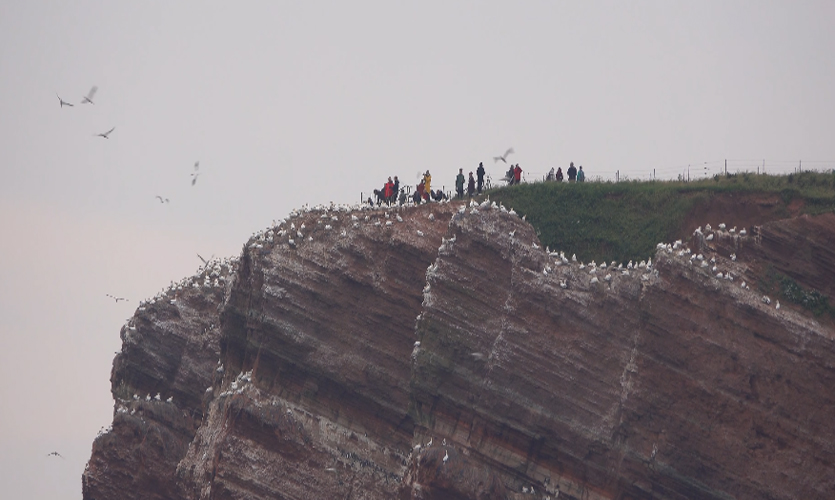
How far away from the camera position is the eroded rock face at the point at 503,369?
6197cm

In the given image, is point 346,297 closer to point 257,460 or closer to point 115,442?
point 257,460

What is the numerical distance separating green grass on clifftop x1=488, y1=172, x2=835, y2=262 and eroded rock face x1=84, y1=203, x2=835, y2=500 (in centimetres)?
688

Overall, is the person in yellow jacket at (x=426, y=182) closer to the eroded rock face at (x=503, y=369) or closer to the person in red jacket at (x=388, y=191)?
the person in red jacket at (x=388, y=191)

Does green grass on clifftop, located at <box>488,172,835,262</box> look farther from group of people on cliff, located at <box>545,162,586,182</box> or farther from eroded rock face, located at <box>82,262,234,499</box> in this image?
eroded rock face, located at <box>82,262,234,499</box>

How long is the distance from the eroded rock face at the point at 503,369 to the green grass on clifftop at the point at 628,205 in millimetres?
6884

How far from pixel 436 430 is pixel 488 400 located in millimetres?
2191

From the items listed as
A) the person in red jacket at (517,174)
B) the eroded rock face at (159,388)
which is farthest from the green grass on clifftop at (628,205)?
the eroded rock face at (159,388)

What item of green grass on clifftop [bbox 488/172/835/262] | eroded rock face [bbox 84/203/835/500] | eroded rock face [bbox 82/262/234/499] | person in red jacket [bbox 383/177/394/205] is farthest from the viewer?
eroded rock face [bbox 82/262/234/499]

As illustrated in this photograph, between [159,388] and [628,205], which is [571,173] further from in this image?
[159,388]

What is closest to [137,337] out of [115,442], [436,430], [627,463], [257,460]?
[115,442]

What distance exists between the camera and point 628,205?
249 ft

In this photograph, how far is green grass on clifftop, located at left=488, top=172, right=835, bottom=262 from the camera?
72312mm

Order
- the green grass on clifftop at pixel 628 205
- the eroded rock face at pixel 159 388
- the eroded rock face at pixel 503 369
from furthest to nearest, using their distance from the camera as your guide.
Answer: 1. the eroded rock face at pixel 159 388
2. the green grass on clifftop at pixel 628 205
3. the eroded rock face at pixel 503 369

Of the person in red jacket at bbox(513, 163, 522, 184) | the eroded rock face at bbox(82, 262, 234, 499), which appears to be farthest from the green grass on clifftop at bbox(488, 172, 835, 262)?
the eroded rock face at bbox(82, 262, 234, 499)
